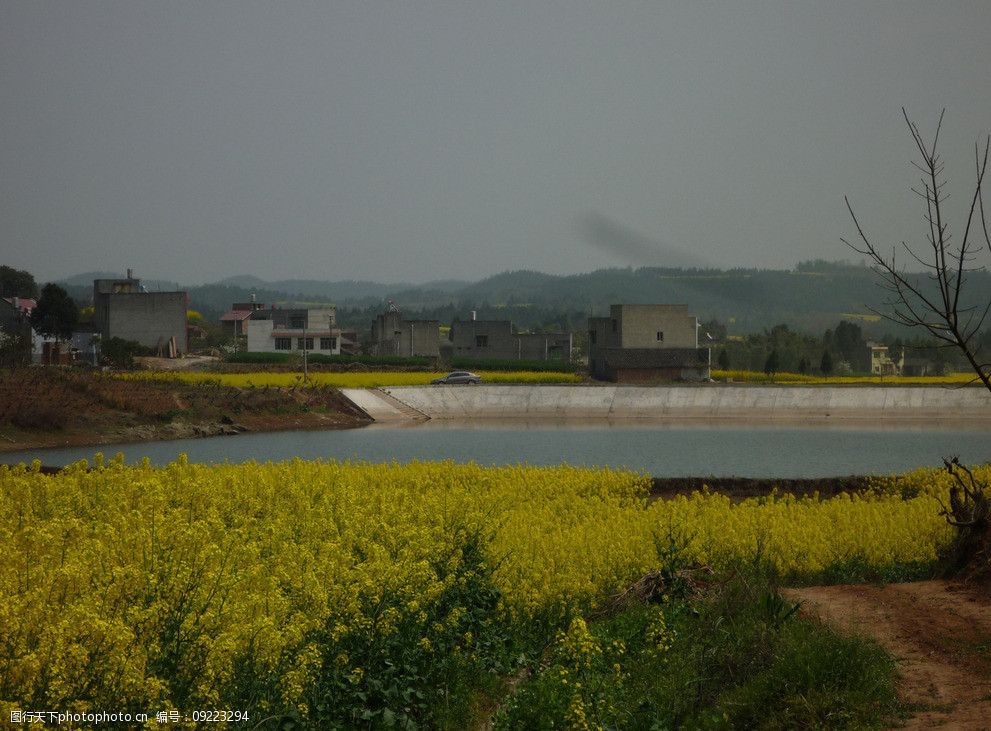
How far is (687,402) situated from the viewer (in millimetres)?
72188

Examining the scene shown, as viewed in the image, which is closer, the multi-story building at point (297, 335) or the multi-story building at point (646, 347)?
the multi-story building at point (646, 347)

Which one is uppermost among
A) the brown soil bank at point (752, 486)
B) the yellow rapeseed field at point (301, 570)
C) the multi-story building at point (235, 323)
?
the multi-story building at point (235, 323)

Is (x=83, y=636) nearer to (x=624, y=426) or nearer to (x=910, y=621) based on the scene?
(x=910, y=621)

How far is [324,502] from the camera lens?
16.2 meters

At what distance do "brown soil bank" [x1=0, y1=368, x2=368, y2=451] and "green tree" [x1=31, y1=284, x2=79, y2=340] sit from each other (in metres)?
32.6

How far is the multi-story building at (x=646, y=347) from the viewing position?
9062 centimetres

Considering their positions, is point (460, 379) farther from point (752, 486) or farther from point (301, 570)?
point (301, 570)

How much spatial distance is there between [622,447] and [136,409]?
24.1 m

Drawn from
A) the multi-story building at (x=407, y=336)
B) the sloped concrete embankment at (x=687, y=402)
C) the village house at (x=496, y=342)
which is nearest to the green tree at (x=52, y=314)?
the multi-story building at (x=407, y=336)

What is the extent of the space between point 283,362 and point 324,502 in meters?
80.3

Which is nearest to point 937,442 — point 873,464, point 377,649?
point 873,464

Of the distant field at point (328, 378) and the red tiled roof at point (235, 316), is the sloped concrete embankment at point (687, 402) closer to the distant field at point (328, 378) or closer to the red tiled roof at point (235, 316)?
the distant field at point (328, 378)

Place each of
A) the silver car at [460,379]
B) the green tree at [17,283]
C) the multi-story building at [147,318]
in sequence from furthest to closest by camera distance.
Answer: the green tree at [17,283] < the multi-story building at [147,318] < the silver car at [460,379]

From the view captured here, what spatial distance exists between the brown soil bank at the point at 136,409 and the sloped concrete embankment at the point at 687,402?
4.96m
